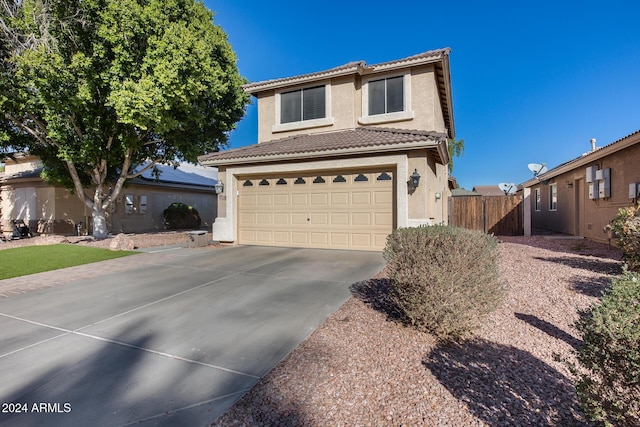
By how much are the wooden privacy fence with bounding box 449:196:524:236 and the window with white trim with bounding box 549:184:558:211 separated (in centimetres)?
421

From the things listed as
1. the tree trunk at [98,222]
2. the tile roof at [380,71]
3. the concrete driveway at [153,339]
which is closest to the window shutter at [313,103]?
the tile roof at [380,71]

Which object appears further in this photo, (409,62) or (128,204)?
(128,204)

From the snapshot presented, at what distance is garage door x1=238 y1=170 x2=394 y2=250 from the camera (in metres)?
9.72

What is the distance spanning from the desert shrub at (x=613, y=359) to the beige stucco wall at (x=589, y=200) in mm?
10408

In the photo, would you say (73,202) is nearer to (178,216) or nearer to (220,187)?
(178,216)

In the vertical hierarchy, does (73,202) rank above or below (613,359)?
above

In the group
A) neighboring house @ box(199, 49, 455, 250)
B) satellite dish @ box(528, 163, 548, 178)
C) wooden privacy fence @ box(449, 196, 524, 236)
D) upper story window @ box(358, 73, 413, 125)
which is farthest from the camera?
satellite dish @ box(528, 163, 548, 178)

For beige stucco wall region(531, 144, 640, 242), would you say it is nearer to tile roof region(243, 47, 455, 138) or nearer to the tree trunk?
tile roof region(243, 47, 455, 138)

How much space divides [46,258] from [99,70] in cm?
684

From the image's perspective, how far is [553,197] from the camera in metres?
17.2

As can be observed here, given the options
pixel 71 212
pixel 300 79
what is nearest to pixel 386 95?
pixel 300 79

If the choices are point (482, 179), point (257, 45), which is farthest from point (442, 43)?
point (482, 179)

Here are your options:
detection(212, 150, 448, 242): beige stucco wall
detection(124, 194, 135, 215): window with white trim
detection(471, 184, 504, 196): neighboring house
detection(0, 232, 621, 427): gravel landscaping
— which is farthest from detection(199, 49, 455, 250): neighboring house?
A: detection(471, 184, 504, 196): neighboring house

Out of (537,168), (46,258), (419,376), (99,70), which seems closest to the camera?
(419,376)
